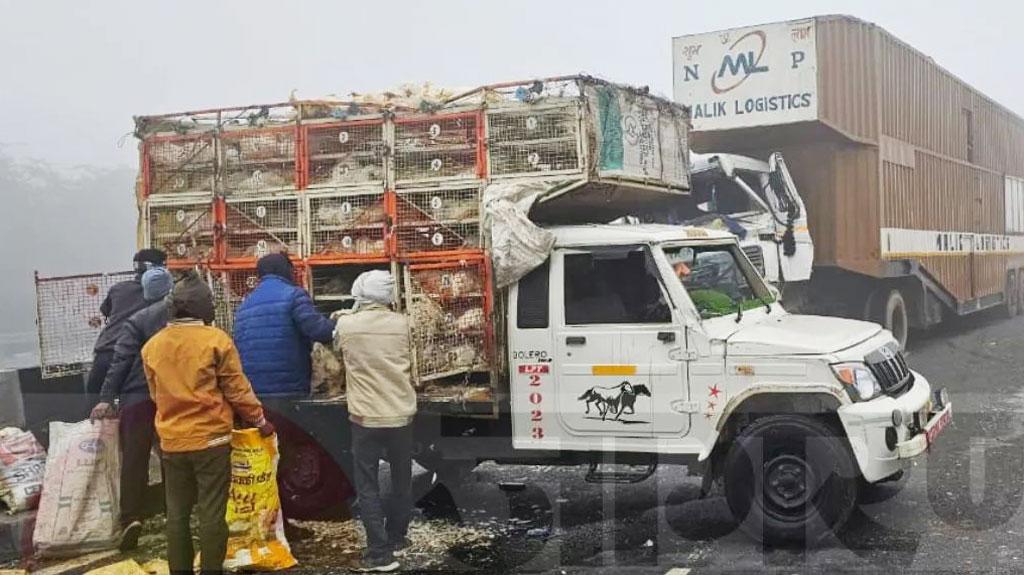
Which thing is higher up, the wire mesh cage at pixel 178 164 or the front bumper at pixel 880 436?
the wire mesh cage at pixel 178 164

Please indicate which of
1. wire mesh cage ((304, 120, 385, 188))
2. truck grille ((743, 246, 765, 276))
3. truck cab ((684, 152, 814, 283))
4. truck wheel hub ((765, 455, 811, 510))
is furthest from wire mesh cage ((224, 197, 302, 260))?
truck grille ((743, 246, 765, 276))

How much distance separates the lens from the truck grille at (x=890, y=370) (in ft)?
16.6

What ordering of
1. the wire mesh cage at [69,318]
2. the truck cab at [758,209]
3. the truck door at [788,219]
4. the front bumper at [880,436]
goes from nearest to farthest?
the front bumper at [880,436], the wire mesh cage at [69,318], the truck cab at [758,209], the truck door at [788,219]

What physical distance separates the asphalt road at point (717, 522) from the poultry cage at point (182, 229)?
2401 millimetres

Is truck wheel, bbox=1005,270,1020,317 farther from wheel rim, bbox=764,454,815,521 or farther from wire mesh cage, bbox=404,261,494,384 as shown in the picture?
wire mesh cage, bbox=404,261,494,384

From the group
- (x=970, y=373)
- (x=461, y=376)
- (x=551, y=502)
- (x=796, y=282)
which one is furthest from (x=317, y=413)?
(x=970, y=373)

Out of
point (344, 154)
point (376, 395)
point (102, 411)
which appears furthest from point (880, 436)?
point (102, 411)

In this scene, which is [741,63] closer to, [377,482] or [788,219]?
[788,219]

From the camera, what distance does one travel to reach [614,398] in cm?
524

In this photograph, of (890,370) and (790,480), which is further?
(890,370)

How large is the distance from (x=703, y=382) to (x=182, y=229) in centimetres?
371

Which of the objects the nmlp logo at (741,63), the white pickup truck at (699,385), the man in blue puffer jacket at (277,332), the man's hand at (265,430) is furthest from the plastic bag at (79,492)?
the nmlp logo at (741,63)

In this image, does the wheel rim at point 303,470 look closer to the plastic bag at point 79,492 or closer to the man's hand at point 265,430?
the plastic bag at point 79,492

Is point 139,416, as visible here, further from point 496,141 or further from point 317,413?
point 496,141
